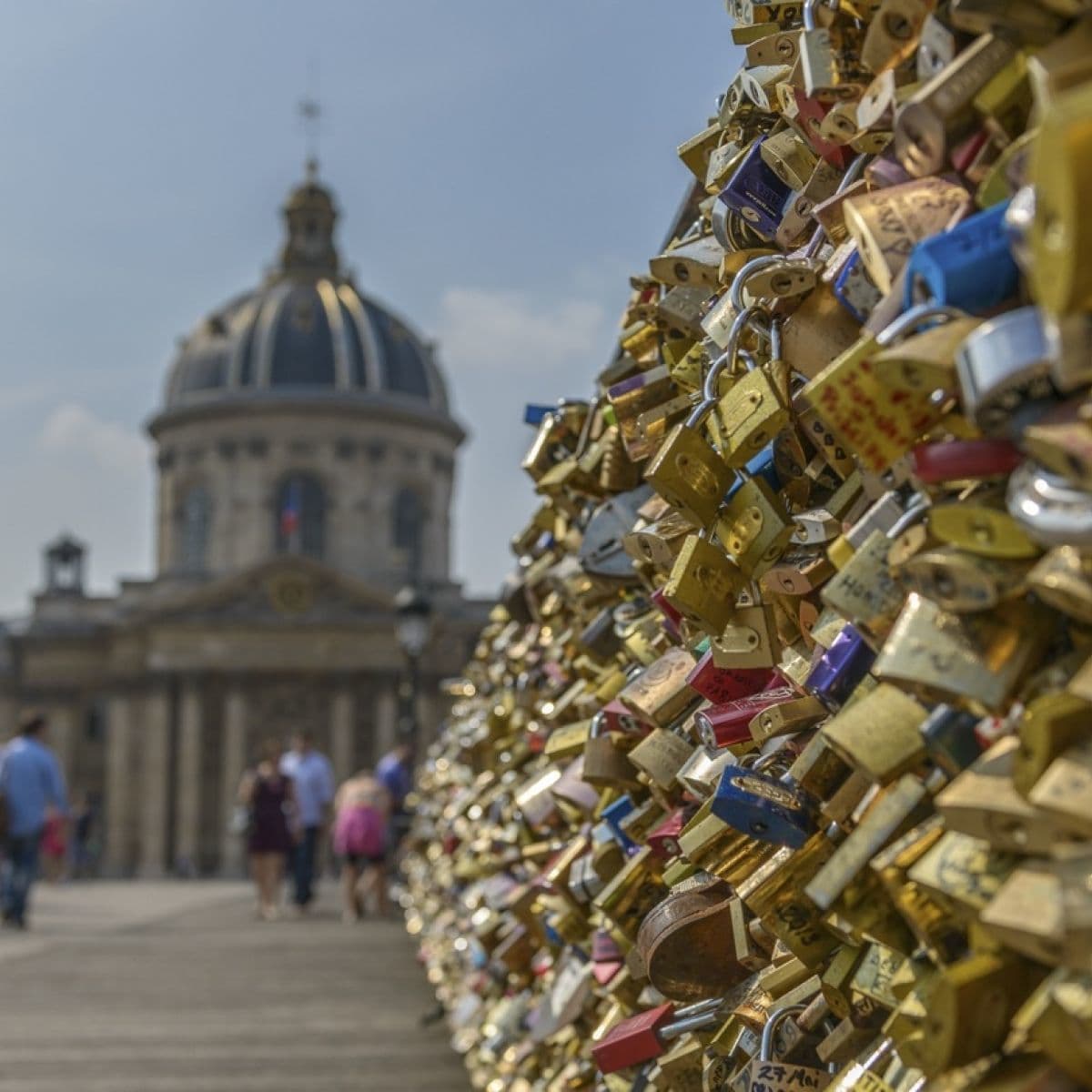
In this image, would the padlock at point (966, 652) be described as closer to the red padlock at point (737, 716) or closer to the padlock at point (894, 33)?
the padlock at point (894, 33)

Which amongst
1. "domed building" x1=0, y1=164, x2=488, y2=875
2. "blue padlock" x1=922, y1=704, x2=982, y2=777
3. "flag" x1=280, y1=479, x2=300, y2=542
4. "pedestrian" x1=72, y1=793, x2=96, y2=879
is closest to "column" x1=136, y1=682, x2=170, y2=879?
"domed building" x1=0, y1=164, x2=488, y2=875

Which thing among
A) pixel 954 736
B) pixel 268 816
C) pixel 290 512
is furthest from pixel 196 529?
pixel 954 736

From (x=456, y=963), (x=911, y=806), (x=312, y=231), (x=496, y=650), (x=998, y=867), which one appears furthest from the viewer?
(x=312, y=231)

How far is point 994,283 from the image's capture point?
1390 mm

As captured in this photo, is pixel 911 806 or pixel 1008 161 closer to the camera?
pixel 1008 161

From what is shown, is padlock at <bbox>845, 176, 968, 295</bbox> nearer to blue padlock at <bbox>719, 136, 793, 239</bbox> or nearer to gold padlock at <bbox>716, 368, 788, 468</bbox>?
gold padlock at <bbox>716, 368, 788, 468</bbox>

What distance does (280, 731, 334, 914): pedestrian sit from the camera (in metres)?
17.5

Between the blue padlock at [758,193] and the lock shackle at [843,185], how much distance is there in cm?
19

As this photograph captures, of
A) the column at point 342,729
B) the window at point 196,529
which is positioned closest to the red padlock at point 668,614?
the column at point 342,729

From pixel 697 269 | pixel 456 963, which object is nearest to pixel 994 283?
pixel 697 269

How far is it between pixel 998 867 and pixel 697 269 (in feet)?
4.50

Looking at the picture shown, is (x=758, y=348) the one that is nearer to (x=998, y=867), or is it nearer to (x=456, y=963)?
(x=998, y=867)

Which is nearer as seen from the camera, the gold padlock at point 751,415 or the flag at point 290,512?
the gold padlock at point 751,415

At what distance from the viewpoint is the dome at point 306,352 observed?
225ft
